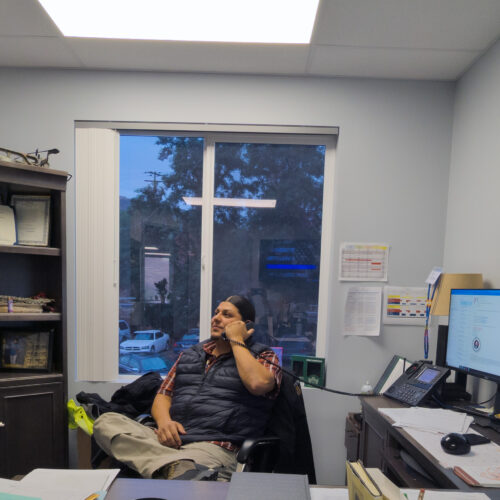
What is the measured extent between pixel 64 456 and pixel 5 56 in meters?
2.53

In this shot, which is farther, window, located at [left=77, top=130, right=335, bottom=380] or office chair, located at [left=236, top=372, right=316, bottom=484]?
Result: window, located at [left=77, top=130, right=335, bottom=380]

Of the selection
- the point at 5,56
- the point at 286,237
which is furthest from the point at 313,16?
the point at 5,56

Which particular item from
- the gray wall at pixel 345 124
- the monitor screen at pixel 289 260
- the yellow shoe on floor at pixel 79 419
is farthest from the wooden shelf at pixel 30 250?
the monitor screen at pixel 289 260

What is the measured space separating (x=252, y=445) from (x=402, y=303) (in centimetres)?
141

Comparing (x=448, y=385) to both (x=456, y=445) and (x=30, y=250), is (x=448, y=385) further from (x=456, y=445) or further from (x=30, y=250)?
(x=30, y=250)

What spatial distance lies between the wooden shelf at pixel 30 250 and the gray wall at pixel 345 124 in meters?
0.45

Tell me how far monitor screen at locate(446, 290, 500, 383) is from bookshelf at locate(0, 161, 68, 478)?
7.33ft

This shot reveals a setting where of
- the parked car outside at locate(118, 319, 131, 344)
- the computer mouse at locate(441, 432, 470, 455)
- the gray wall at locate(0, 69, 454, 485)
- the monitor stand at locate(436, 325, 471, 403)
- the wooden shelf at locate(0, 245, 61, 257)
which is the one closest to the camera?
the computer mouse at locate(441, 432, 470, 455)

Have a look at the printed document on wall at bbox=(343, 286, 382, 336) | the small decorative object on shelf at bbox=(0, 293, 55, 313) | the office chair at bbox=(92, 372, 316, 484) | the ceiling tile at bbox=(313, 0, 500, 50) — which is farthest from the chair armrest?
the ceiling tile at bbox=(313, 0, 500, 50)

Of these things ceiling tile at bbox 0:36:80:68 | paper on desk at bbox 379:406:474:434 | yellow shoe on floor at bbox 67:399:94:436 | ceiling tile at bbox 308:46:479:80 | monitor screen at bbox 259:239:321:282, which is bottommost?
yellow shoe on floor at bbox 67:399:94:436

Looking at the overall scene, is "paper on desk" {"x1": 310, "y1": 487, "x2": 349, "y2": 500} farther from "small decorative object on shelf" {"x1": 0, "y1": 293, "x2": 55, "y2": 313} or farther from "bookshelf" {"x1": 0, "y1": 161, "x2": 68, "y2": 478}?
"small decorative object on shelf" {"x1": 0, "y1": 293, "x2": 55, "y2": 313}

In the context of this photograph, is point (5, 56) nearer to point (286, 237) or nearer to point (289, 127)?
point (289, 127)

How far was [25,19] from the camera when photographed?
71.2 inches

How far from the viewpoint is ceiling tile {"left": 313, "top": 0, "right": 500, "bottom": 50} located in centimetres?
164
